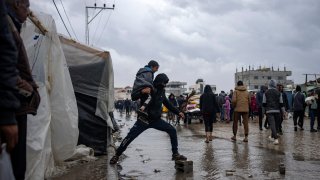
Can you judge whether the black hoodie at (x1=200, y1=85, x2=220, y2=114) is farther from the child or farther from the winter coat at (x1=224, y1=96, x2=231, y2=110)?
the winter coat at (x1=224, y1=96, x2=231, y2=110)

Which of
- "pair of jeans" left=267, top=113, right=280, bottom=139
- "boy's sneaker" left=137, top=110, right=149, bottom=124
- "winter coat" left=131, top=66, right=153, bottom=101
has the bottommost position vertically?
"pair of jeans" left=267, top=113, right=280, bottom=139

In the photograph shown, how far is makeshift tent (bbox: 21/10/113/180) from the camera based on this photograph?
5566 mm

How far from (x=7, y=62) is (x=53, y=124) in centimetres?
422

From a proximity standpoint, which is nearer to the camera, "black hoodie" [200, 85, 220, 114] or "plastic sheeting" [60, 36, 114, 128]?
"plastic sheeting" [60, 36, 114, 128]

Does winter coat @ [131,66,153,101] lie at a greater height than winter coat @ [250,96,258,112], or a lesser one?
greater

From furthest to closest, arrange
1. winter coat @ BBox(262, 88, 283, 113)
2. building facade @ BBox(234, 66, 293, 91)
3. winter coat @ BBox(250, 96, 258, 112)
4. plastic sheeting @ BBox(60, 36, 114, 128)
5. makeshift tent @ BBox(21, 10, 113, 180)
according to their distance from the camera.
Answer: building facade @ BBox(234, 66, 293, 91) → winter coat @ BBox(250, 96, 258, 112) → winter coat @ BBox(262, 88, 283, 113) → plastic sheeting @ BBox(60, 36, 114, 128) → makeshift tent @ BBox(21, 10, 113, 180)

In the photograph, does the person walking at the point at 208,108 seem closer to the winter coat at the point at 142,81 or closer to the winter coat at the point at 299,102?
the winter coat at the point at 142,81

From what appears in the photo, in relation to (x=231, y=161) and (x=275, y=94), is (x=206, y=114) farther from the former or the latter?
(x=231, y=161)

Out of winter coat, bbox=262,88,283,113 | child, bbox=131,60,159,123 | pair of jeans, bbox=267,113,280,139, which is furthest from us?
winter coat, bbox=262,88,283,113

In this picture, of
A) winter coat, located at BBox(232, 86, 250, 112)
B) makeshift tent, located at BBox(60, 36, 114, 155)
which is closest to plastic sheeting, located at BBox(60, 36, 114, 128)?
makeshift tent, located at BBox(60, 36, 114, 155)

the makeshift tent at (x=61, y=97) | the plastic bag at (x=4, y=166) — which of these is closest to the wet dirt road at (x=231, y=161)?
the makeshift tent at (x=61, y=97)

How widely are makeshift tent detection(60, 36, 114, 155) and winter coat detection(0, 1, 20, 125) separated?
6227mm

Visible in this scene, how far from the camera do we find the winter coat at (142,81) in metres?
7.41

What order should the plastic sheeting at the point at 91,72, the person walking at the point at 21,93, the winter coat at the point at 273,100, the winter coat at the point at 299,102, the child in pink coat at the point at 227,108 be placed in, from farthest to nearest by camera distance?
the child in pink coat at the point at 227,108 < the winter coat at the point at 299,102 < the winter coat at the point at 273,100 < the plastic sheeting at the point at 91,72 < the person walking at the point at 21,93
